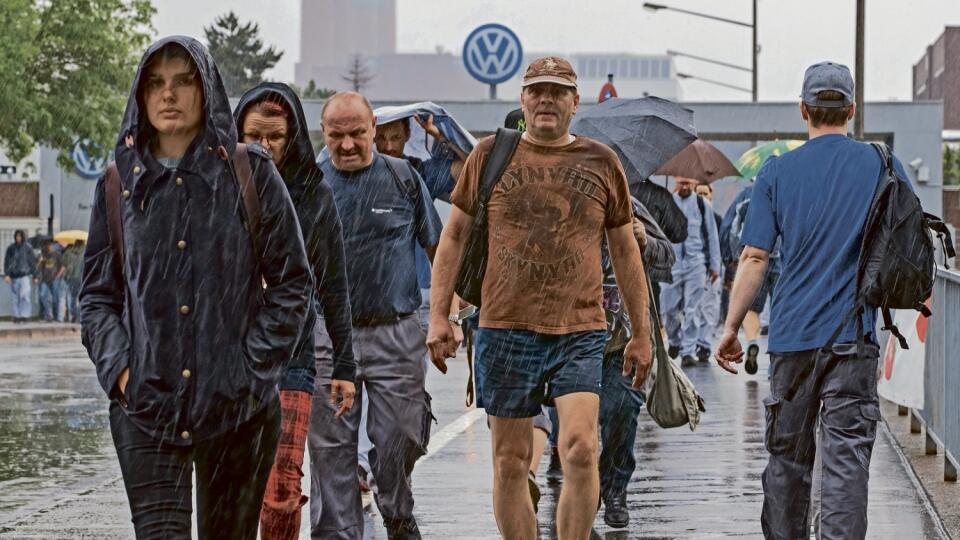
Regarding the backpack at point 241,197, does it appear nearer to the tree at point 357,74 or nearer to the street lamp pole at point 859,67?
the street lamp pole at point 859,67

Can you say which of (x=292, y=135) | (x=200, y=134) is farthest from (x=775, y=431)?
(x=200, y=134)

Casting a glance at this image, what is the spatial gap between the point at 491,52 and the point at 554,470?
37.0 meters

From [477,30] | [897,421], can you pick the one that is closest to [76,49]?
[477,30]

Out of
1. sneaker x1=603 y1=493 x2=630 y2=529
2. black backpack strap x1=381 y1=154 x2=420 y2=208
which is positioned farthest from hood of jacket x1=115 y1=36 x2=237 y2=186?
sneaker x1=603 y1=493 x2=630 y2=529

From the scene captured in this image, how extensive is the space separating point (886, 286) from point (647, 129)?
3021 millimetres

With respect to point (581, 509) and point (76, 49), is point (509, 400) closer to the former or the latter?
point (581, 509)

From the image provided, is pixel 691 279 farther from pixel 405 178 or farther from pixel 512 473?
pixel 512 473

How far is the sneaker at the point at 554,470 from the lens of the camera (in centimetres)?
1039

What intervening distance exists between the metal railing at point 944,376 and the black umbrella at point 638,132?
1651 mm

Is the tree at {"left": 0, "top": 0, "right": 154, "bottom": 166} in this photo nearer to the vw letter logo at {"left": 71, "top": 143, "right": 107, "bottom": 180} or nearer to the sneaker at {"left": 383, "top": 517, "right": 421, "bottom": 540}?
the vw letter logo at {"left": 71, "top": 143, "right": 107, "bottom": 180}

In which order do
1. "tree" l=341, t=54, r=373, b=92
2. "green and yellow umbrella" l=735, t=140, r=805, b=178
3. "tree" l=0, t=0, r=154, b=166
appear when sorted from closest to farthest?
"green and yellow umbrella" l=735, t=140, r=805, b=178
"tree" l=0, t=0, r=154, b=166
"tree" l=341, t=54, r=373, b=92

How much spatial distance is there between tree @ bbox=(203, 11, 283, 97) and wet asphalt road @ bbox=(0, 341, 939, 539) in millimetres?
116254

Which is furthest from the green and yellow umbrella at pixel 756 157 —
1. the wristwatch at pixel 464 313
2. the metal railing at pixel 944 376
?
the wristwatch at pixel 464 313

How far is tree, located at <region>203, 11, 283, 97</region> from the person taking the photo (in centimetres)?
13138
